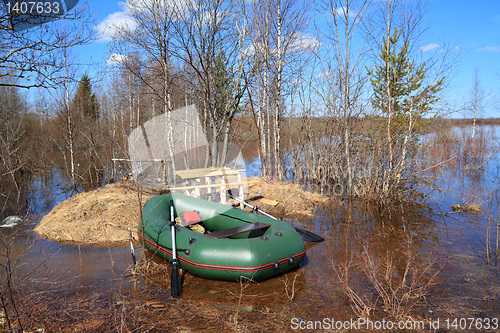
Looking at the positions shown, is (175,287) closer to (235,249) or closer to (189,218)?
(235,249)

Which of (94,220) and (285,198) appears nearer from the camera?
(94,220)

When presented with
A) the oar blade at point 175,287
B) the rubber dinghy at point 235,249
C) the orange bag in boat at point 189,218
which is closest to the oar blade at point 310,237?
the rubber dinghy at point 235,249

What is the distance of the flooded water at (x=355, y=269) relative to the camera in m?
Result: 4.17

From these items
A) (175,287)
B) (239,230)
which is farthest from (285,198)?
(175,287)

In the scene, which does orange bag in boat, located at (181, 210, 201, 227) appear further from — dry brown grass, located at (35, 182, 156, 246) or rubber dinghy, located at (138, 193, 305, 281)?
dry brown grass, located at (35, 182, 156, 246)

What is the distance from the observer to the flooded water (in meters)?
4.17

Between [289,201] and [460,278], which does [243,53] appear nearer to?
[289,201]

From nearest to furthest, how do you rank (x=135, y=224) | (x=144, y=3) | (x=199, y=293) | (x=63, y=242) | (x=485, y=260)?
(x=199, y=293) < (x=485, y=260) < (x=63, y=242) < (x=135, y=224) < (x=144, y=3)

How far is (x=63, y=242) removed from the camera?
7.03m

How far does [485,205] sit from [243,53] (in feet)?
29.7

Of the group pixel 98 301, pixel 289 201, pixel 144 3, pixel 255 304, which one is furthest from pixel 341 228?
pixel 144 3

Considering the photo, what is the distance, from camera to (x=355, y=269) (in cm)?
530

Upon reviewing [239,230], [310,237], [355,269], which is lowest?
[355,269]

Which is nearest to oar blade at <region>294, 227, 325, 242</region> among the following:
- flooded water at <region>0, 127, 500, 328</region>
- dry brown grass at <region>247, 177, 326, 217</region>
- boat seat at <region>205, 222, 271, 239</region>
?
flooded water at <region>0, 127, 500, 328</region>
